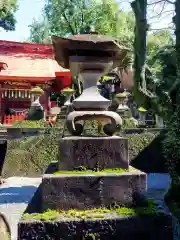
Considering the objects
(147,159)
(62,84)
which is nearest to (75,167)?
(147,159)

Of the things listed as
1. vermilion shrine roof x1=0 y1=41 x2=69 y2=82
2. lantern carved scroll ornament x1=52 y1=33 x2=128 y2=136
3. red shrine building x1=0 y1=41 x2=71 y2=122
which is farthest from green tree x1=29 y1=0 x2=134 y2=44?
lantern carved scroll ornament x1=52 y1=33 x2=128 y2=136

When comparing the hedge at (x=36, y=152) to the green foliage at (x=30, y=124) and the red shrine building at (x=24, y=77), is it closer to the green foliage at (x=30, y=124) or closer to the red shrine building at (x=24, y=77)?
the green foliage at (x=30, y=124)

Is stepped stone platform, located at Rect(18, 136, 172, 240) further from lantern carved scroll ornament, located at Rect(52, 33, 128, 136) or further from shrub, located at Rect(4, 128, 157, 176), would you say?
shrub, located at Rect(4, 128, 157, 176)

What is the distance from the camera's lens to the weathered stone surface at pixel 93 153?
4.11 m

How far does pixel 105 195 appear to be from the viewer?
12.7ft

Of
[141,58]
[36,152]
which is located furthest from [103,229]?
[36,152]

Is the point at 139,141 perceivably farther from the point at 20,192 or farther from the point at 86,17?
the point at 86,17

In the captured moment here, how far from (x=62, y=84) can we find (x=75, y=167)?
16.8m

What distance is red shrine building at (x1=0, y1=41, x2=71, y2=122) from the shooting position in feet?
60.2

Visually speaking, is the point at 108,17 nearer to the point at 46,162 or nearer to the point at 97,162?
the point at 46,162

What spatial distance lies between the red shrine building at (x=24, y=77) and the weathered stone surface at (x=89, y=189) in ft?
48.1

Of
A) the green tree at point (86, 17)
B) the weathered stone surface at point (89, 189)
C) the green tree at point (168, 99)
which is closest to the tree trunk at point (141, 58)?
the green tree at point (168, 99)

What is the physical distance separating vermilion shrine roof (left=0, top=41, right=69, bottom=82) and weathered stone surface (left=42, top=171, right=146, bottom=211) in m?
14.9

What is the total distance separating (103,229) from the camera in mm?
3646
